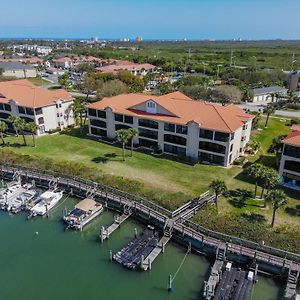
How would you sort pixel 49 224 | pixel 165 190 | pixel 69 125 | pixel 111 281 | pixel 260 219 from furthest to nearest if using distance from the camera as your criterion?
pixel 69 125
pixel 165 190
pixel 49 224
pixel 260 219
pixel 111 281

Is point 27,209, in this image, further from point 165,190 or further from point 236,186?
point 236,186

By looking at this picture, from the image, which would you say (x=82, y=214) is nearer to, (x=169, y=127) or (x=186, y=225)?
(x=186, y=225)

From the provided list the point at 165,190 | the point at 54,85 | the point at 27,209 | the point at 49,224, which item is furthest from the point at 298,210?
the point at 54,85

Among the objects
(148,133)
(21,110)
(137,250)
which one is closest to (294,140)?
(148,133)

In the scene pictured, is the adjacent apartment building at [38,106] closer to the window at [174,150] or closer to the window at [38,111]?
the window at [38,111]

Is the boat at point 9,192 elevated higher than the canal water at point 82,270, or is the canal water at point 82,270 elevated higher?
the boat at point 9,192

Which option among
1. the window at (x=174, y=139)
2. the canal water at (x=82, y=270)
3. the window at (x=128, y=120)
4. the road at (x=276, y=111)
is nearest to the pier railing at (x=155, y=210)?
the canal water at (x=82, y=270)

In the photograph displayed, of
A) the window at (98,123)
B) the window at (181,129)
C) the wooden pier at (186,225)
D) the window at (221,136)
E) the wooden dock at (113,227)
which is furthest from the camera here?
the window at (98,123)
